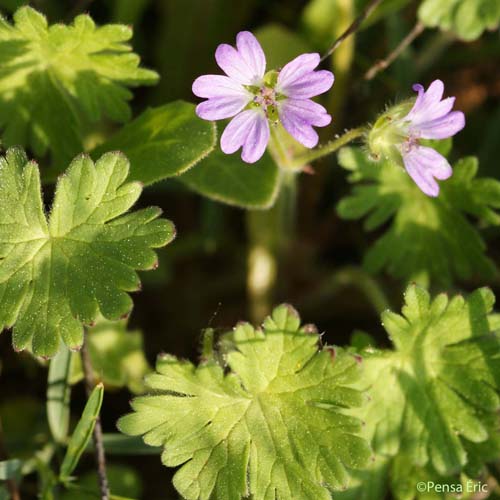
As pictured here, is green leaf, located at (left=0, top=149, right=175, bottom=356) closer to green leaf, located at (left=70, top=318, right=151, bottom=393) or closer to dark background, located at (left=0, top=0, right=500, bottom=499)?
green leaf, located at (left=70, top=318, right=151, bottom=393)

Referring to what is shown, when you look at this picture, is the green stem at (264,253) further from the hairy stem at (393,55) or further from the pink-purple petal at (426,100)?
the pink-purple petal at (426,100)

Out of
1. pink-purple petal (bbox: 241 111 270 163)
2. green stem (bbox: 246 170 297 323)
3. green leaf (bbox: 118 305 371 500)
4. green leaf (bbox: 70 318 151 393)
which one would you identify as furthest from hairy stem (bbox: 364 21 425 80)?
green leaf (bbox: 70 318 151 393)

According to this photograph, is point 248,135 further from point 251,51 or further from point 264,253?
point 264,253

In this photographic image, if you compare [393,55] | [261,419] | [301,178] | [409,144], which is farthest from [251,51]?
[301,178]

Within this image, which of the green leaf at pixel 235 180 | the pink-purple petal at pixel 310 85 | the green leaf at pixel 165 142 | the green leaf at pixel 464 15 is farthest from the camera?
the green leaf at pixel 464 15

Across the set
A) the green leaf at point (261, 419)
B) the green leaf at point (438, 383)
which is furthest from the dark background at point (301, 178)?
the green leaf at point (261, 419)

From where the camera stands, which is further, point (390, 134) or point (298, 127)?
point (390, 134)
